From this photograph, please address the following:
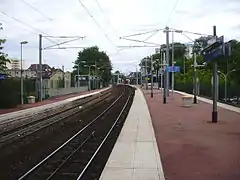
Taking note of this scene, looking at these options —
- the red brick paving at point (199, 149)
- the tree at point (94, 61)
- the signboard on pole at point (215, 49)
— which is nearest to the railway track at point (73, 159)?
the red brick paving at point (199, 149)

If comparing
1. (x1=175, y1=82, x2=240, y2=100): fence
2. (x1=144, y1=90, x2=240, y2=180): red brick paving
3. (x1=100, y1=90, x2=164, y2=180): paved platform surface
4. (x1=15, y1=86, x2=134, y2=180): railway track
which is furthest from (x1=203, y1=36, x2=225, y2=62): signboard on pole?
(x1=175, y1=82, x2=240, y2=100): fence

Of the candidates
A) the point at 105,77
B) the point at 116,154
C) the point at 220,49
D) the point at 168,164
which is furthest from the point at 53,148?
the point at 105,77

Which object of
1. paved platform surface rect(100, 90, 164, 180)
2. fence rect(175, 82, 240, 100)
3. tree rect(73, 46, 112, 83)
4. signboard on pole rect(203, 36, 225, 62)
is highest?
tree rect(73, 46, 112, 83)

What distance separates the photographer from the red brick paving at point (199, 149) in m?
11.8

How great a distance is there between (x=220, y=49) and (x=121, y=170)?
12.9 m

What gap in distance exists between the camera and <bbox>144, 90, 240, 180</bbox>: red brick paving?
1180cm

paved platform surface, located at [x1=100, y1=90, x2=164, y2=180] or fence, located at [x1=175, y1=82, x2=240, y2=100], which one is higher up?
fence, located at [x1=175, y1=82, x2=240, y2=100]

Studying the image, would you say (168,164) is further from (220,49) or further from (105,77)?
(105,77)

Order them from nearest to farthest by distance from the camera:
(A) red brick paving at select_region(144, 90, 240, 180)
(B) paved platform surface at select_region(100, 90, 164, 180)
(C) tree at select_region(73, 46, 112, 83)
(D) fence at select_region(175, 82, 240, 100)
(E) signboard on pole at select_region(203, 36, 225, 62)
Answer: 1. (B) paved platform surface at select_region(100, 90, 164, 180)
2. (A) red brick paving at select_region(144, 90, 240, 180)
3. (E) signboard on pole at select_region(203, 36, 225, 62)
4. (D) fence at select_region(175, 82, 240, 100)
5. (C) tree at select_region(73, 46, 112, 83)

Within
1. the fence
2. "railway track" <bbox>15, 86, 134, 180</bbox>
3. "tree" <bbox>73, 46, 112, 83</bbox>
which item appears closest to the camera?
"railway track" <bbox>15, 86, 134, 180</bbox>

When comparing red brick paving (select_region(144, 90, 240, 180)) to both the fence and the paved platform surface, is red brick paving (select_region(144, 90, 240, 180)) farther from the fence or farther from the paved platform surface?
the fence

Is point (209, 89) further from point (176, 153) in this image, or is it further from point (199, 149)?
point (176, 153)

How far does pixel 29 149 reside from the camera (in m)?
17.3

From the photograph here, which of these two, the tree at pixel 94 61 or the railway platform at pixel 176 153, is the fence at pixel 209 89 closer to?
the railway platform at pixel 176 153
